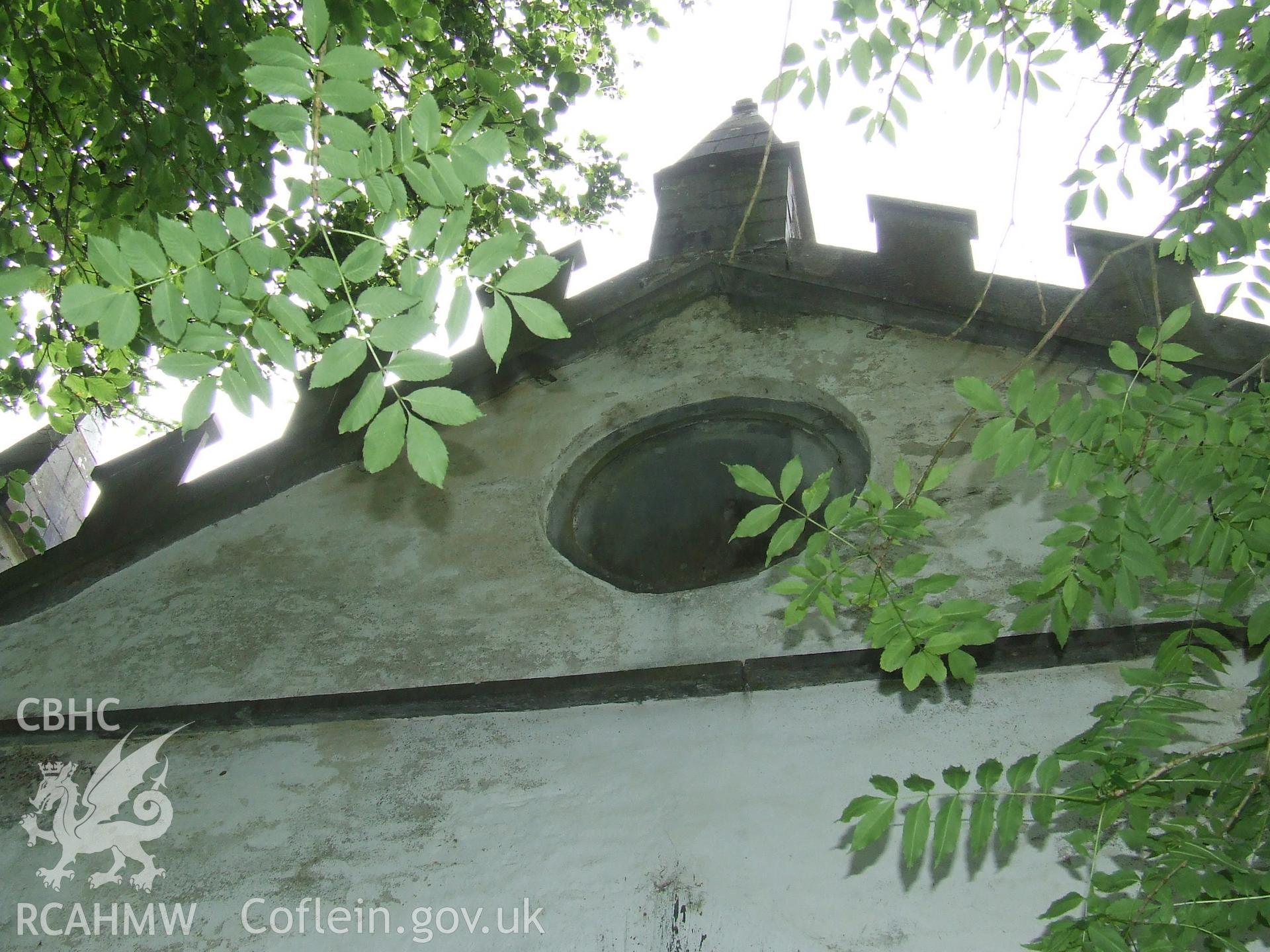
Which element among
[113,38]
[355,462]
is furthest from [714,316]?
[113,38]

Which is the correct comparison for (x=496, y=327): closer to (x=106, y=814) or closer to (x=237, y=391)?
(x=237, y=391)

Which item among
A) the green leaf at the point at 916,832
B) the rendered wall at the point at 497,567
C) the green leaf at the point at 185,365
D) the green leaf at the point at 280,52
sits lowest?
the green leaf at the point at 916,832

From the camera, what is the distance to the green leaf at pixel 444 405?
6.48 feet

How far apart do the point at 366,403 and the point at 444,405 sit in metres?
0.17

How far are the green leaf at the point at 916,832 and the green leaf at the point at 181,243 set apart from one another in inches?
75.1

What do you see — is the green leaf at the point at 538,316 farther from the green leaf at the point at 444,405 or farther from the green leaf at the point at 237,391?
the green leaf at the point at 237,391

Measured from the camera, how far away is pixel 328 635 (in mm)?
4676

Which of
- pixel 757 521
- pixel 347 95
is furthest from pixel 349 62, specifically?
pixel 757 521

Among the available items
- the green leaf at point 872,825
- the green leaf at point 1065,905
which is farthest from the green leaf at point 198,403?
the green leaf at point 1065,905

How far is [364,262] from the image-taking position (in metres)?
2.20

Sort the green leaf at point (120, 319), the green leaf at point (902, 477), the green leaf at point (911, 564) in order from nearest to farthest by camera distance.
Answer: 1. the green leaf at point (120, 319)
2. the green leaf at point (911, 564)
3. the green leaf at point (902, 477)

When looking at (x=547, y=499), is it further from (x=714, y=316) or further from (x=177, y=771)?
(x=177, y=771)

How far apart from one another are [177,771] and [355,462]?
→ 6.54 feet

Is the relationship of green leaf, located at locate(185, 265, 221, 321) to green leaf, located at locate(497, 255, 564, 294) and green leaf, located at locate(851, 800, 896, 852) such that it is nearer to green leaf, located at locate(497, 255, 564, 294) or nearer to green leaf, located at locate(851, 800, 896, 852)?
green leaf, located at locate(497, 255, 564, 294)
